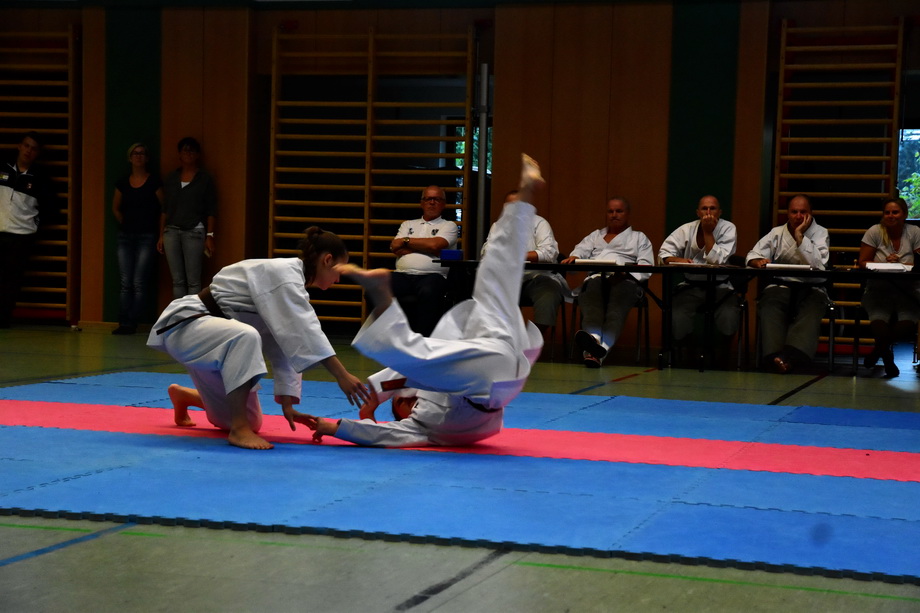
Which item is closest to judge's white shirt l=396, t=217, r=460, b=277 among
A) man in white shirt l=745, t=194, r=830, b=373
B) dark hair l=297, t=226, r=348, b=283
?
man in white shirt l=745, t=194, r=830, b=373

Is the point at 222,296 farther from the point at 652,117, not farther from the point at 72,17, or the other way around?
the point at 72,17

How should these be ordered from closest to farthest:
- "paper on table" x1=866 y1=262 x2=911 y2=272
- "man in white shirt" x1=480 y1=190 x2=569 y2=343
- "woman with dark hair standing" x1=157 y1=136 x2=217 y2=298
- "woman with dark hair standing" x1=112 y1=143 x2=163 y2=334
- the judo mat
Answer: the judo mat
"paper on table" x1=866 y1=262 x2=911 y2=272
"man in white shirt" x1=480 y1=190 x2=569 y2=343
"woman with dark hair standing" x1=157 y1=136 x2=217 y2=298
"woman with dark hair standing" x1=112 y1=143 x2=163 y2=334

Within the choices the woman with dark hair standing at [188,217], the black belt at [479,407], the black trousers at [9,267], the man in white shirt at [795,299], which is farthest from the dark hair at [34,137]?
the black belt at [479,407]

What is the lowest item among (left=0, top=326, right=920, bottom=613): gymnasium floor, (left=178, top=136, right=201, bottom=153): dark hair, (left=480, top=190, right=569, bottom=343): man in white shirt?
(left=0, top=326, right=920, bottom=613): gymnasium floor

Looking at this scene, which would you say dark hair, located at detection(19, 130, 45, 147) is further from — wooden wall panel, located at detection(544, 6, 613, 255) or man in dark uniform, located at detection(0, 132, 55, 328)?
wooden wall panel, located at detection(544, 6, 613, 255)

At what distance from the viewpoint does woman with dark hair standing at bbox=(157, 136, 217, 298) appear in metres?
8.34

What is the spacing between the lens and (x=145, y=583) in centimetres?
196

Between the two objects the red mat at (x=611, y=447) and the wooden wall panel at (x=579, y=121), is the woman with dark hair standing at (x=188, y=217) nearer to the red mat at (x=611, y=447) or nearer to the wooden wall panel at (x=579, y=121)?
the wooden wall panel at (x=579, y=121)

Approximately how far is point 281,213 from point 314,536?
6.90 m

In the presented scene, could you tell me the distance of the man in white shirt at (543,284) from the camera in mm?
7102

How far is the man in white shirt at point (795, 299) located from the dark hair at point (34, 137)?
19.1 feet

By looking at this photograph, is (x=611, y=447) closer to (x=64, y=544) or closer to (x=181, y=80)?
(x=64, y=544)

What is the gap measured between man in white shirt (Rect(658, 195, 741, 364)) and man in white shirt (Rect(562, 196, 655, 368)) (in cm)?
24

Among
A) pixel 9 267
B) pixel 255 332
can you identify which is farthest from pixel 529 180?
pixel 9 267
